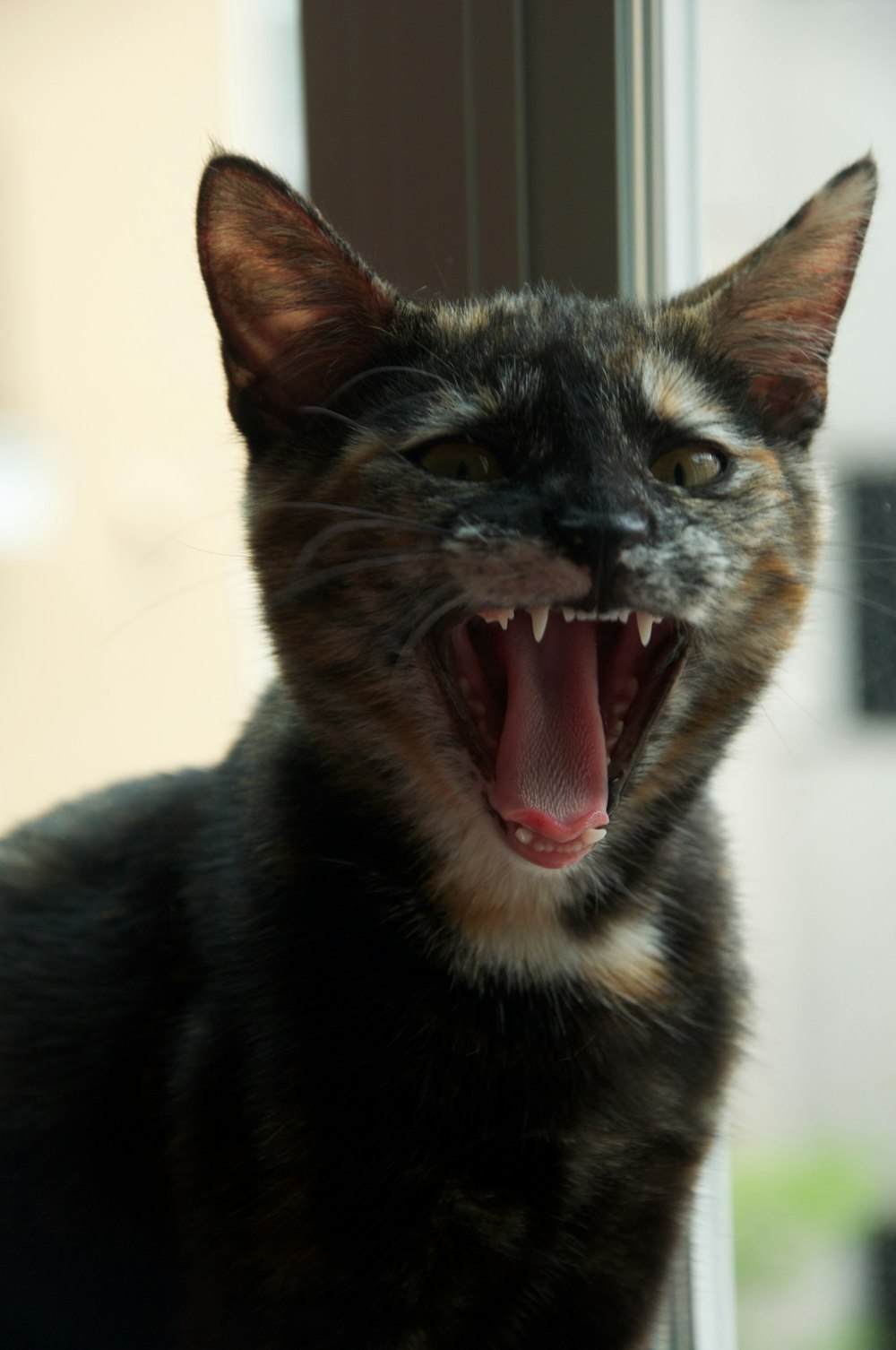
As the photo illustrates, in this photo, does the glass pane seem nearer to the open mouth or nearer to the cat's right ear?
the open mouth

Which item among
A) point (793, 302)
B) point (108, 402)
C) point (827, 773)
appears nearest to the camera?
point (793, 302)

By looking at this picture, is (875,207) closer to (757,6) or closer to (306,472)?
(757,6)

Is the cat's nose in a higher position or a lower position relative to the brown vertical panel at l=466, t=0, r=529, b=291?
lower

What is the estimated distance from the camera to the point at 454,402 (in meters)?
0.95

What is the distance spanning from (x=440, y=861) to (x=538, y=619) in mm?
225

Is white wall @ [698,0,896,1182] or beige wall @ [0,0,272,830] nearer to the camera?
white wall @ [698,0,896,1182]

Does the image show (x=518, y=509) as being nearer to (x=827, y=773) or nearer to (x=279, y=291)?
(x=279, y=291)

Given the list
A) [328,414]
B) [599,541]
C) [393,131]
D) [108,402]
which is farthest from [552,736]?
[108,402]

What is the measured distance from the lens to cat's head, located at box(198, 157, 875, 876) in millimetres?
859

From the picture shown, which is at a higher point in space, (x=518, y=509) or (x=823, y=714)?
(x=518, y=509)

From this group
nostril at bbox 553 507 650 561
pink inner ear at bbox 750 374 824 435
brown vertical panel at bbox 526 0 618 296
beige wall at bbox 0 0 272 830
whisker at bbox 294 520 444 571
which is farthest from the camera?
beige wall at bbox 0 0 272 830

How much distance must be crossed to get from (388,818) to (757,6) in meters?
0.80

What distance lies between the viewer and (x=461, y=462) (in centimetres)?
94

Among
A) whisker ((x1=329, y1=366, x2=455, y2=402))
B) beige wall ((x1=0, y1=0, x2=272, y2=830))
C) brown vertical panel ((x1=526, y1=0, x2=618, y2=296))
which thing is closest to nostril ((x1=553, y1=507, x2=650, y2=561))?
whisker ((x1=329, y1=366, x2=455, y2=402))
